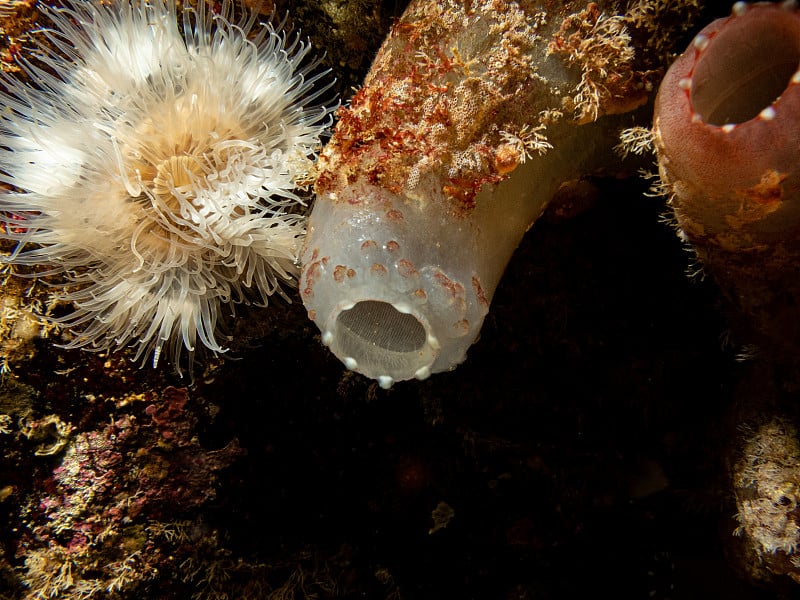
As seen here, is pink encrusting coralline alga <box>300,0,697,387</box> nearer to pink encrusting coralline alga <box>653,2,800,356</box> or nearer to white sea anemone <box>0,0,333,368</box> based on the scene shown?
pink encrusting coralline alga <box>653,2,800,356</box>

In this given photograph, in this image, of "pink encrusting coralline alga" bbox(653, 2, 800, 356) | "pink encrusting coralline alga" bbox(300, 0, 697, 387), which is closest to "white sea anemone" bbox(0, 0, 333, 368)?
"pink encrusting coralline alga" bbox(300, 0, 697, 387)

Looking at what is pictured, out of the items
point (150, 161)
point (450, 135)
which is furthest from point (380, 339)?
point (150, 161)

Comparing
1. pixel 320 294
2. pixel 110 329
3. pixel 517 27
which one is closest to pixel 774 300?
pixel 517 27

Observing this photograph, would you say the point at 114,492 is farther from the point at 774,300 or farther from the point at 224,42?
the point at 774,300

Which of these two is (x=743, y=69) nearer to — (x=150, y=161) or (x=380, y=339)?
(x=380, y=339)

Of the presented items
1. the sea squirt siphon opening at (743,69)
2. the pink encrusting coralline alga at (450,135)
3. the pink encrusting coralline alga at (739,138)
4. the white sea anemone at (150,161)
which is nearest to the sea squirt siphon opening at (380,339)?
the pink encrusting coralline alga at (450,135)

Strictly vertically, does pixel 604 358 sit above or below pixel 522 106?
below
